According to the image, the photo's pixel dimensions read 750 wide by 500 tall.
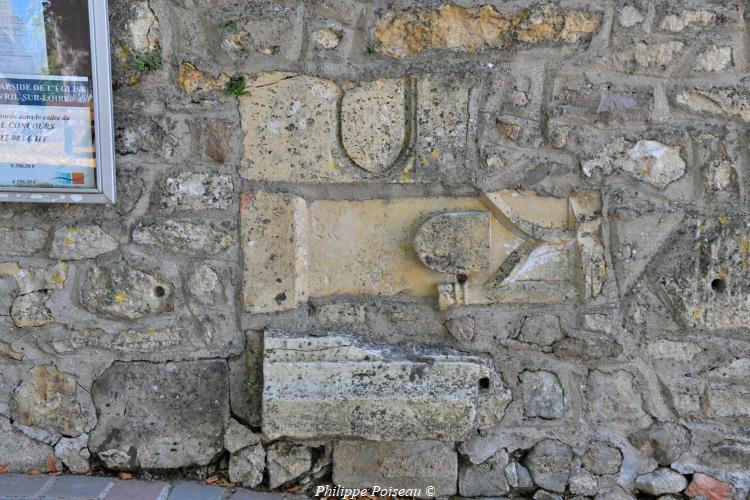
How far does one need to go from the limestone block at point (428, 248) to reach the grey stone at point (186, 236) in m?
0.10

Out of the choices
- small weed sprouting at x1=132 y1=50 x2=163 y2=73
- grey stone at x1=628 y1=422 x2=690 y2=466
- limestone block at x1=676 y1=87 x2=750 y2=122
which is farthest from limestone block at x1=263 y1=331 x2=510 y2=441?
limestone block at x1=676 y1=87 x2=750 y2=122

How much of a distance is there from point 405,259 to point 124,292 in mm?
1047

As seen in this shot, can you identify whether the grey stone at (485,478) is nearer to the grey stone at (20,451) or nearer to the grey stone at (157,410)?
the grey stone at (157,410)

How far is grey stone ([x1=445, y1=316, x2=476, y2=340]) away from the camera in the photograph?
238cm

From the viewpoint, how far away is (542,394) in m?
2.40

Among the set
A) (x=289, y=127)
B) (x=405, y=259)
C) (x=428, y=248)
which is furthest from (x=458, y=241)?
(x=289, y=127)

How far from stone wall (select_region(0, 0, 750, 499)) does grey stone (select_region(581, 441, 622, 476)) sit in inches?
0.8

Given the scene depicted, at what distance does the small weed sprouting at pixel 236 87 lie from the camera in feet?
7.49

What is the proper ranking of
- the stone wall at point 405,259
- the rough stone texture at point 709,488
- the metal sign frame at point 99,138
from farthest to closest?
the rough stone texture at point 709,488, the stone wall at point 405,259, the metal sign frame at point 99,138

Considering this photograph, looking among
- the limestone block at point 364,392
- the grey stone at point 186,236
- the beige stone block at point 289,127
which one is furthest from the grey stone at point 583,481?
the grey stone at point 186,236

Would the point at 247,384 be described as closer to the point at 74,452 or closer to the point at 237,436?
the point at 237,436

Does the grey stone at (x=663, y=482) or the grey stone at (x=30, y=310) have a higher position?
the grey stone at (x=30, y=310)

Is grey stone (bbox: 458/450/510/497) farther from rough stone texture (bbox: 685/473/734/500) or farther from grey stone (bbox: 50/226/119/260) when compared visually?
grey stone (bbox: 50/226/119/260)

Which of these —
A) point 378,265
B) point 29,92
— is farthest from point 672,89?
point 29,92
